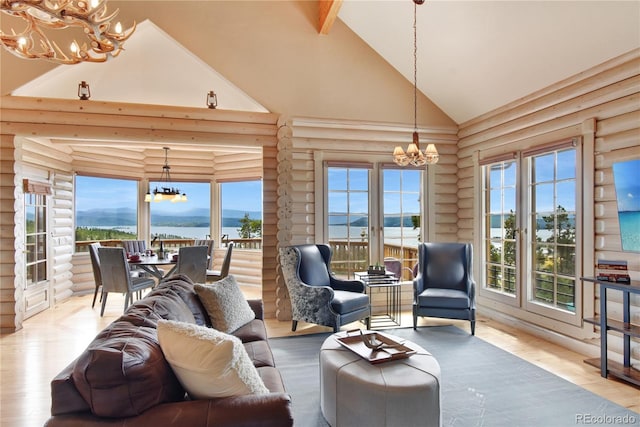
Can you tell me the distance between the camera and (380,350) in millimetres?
2500

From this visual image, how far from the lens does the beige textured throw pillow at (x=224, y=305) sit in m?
2.80

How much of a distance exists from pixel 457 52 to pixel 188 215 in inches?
231

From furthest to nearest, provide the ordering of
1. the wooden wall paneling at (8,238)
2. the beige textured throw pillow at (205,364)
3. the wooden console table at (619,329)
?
Result: the wooden wall paneling at (8,238)
the wooden console table at (619,329)
the beige textured throw pillow at (205,364)

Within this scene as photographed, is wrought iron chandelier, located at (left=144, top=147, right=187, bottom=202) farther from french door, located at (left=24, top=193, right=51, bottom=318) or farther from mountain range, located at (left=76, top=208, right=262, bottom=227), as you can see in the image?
french door, located at (left=24, top=193, right=51, bottom=318)

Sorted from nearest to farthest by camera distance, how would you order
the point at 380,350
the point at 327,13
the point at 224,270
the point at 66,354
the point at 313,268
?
the point at 380,350, the point at 66,354, the point at 313,268, the point at 327,13, the point at 224,270

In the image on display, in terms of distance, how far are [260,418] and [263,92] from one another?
4.25 m

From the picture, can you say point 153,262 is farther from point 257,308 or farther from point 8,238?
point 257,308

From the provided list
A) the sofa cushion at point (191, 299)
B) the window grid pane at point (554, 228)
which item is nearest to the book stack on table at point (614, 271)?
the window grid pane at point (554, 228)

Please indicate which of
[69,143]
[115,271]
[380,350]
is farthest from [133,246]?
[380,350]

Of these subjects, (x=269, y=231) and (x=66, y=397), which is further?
(x=269, y=231)

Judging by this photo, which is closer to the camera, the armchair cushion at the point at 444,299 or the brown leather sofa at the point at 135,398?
the brown leather sofa at the point at 135,398

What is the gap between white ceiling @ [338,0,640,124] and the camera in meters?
3.24

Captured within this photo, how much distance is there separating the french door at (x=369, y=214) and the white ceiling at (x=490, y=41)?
4.47 feet

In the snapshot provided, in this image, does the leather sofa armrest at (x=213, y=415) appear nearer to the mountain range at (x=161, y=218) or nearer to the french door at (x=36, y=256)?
the french door at (x=36, y=256)
